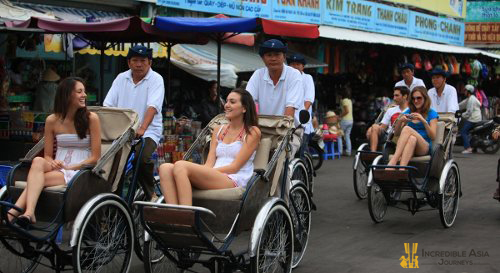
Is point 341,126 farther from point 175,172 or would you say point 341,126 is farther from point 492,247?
point 175,172

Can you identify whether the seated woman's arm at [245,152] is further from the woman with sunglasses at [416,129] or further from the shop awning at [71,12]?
the shop awning at [71,12]

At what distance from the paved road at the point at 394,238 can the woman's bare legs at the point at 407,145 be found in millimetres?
783

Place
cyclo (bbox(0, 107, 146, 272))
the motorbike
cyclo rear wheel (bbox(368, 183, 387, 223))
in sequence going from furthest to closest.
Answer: the motorbike < cyclo rear wheel (bbox(368, 183, 387, 223)) < cyclo (bbox(0, 107, 146, 272))

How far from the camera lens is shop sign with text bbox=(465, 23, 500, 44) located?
110ft

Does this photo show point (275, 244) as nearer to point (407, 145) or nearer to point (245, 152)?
point (245, 152)

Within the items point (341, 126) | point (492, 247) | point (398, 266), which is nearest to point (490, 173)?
point (341, 126)

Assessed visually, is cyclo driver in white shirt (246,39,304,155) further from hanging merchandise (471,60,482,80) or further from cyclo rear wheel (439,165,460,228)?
hanging merchandise (471,60,482,80)

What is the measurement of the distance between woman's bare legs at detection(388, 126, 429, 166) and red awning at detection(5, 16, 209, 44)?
342 cm

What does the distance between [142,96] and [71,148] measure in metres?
1.33

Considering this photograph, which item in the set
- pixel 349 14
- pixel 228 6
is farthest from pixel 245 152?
pixel 349 14

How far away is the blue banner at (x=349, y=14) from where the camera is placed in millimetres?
17344

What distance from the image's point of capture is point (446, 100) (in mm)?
10781

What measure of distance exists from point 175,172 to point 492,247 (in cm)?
377

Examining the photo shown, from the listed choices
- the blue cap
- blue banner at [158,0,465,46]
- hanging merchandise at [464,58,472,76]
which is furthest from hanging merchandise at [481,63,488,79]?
the blue cap
